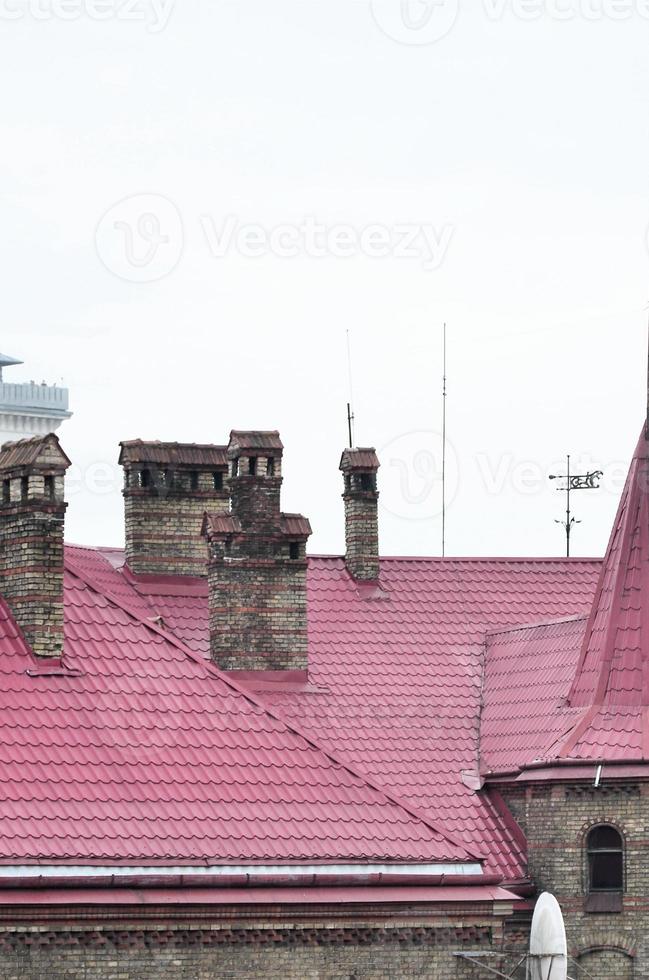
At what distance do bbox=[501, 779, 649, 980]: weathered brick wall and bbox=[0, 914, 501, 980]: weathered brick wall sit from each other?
1.42 meters

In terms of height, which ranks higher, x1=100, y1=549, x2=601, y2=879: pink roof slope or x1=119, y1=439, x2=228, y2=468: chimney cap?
x1=119, y1=439, x2=228, y2=468: chimney cap

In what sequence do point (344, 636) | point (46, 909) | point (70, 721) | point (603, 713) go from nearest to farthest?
1. point (46, 909)
2. point (70, 721)
3. point (603, 713)
4. point (344, 636)

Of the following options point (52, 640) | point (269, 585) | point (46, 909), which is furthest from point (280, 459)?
point (46, 909)

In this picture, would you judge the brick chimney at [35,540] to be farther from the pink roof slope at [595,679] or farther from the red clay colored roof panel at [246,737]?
the pink roof slope at [595,679]

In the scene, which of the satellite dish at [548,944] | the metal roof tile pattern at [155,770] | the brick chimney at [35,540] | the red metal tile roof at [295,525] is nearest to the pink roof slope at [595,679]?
the satellite dish at [548,944]

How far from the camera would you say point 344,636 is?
3897 centimetres

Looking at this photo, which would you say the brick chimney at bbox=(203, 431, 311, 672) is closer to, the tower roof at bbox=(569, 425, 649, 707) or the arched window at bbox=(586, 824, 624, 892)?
the tower roof at bbox=(569, 425, 649, 707)

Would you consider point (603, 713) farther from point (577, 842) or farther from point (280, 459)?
point (280, 459)

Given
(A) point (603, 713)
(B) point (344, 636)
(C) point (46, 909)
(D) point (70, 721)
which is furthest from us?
(B) point (344, 636)

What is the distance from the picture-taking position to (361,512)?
40906 millimetres

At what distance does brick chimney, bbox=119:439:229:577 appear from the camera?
39219 mm

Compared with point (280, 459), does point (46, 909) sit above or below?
below

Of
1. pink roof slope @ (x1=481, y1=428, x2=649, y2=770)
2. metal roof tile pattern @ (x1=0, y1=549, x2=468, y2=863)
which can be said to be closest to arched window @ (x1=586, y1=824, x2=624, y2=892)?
pink roof slope @ (x1=481, y1=428, x2=649, y2=770)

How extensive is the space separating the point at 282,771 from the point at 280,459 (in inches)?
210
